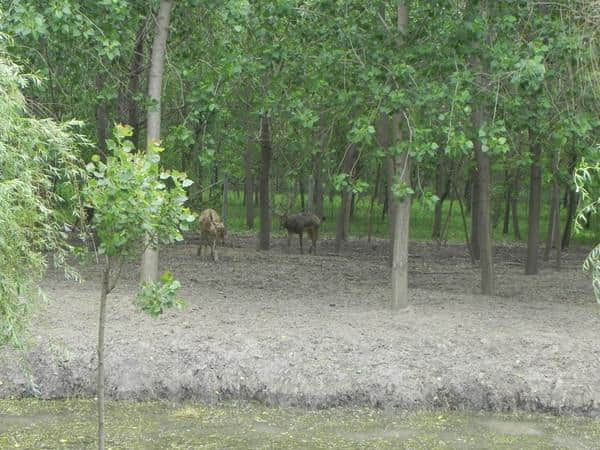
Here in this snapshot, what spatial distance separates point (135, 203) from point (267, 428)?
12.6 feet

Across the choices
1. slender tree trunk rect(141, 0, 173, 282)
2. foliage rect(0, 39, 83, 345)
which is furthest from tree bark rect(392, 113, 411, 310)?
foliage rect(0, 39, 83, 345)

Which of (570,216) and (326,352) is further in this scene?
(570,216)

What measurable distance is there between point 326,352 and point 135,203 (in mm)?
5001

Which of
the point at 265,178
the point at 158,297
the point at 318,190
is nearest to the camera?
the point at 158,297

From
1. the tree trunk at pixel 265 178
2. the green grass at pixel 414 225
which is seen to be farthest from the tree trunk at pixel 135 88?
the green grass at pixel 414 225

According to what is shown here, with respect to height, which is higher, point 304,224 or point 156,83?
point 156,83

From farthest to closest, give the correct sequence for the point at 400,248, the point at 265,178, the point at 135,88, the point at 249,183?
the point at 249,183 → the point at 265,178 → the point at 135,88 → the point at 400,248

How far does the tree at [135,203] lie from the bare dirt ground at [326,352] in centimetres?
270

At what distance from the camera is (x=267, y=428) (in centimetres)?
1069

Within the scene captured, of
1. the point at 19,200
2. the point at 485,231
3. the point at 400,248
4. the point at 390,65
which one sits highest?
the point at 390,65

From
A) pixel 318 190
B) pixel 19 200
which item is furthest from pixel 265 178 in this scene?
pixel 19 200

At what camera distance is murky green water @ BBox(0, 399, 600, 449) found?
33.3 feet

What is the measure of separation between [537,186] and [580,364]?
8.31 meters

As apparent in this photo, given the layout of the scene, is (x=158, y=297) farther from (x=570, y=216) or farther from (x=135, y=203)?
(x=570, y=216)
